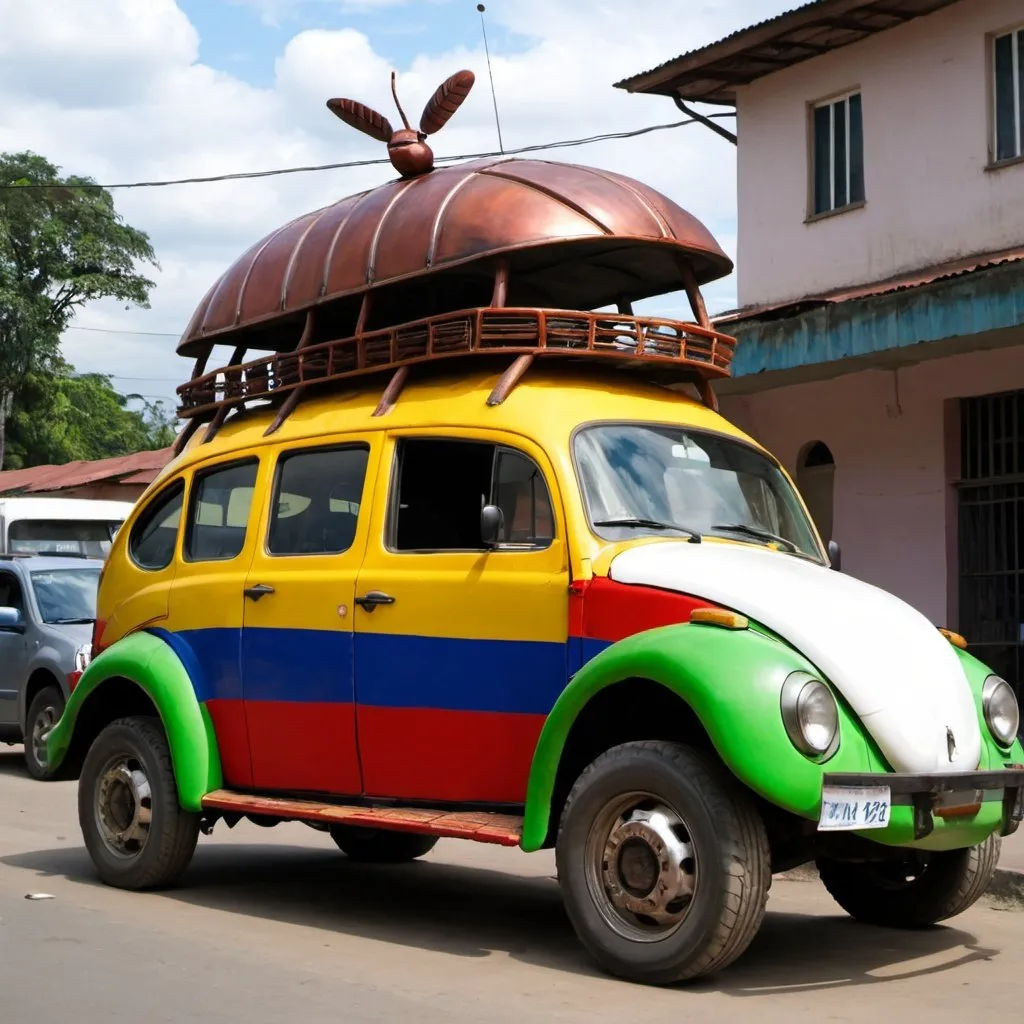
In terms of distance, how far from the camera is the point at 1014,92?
1513 cm

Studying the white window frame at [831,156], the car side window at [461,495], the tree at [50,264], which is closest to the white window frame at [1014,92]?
the white window frame at [831,156]

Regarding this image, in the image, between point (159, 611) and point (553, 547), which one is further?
point (159, 611)

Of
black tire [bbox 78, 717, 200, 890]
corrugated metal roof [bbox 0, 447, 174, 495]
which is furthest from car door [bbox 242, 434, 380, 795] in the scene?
corrugated metal roof [bbox 0, 447, 174, 495]

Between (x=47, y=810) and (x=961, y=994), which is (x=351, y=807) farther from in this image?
(x=47, y=810)

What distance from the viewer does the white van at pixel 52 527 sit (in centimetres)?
1864

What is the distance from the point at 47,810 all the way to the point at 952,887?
680 centimetres

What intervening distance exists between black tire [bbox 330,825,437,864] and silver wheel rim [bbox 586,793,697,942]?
307 centimetres

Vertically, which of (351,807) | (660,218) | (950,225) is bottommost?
(351,807)

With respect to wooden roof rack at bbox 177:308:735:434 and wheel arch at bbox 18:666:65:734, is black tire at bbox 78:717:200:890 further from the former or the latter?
wheel arch at bbox 18:666:65:734

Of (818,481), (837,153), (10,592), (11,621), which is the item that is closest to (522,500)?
(11,621)

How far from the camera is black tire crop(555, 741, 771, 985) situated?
5477mm

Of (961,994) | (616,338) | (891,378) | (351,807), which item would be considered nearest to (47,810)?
(351,807)

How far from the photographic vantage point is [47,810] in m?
11.4

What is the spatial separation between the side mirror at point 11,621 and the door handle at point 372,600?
23.1ft
